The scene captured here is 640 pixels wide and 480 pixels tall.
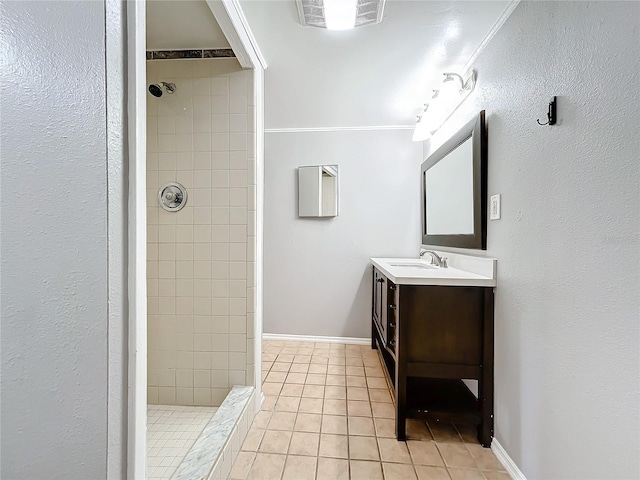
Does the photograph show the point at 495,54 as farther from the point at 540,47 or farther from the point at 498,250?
the point at 498,250

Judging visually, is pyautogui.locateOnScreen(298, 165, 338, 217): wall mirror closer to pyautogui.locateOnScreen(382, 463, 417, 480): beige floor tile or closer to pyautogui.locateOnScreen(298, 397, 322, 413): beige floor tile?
pyautogui.locateOnScreen(298, 397, 322, 413): beige floor tile

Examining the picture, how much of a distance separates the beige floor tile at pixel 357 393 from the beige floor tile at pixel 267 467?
2.25 feet

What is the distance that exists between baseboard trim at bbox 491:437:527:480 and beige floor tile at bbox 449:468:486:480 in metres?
0.13

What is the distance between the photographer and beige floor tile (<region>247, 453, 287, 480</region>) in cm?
133

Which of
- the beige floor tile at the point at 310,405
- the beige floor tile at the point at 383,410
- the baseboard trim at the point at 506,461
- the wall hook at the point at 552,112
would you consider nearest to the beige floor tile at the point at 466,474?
the baseboard trim at the point at 506,461

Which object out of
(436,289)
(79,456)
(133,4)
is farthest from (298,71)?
(79,456)

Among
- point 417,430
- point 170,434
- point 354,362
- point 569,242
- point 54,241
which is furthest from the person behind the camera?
point 354,362

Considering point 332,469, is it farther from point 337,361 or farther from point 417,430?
point 337,361

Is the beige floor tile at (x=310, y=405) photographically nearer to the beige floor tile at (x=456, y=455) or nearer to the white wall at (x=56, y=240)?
the beige floor tile at (x=456, y=455)

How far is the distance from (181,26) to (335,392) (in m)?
2.36

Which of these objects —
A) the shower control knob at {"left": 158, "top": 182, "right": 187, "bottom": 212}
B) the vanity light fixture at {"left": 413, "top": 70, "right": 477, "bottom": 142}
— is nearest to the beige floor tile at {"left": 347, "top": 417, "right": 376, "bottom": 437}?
the shower control knob at {"left": 158, "top": 182, "right": 187, "bottom": 212}

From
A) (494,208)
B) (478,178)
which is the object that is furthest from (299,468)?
(478,178)

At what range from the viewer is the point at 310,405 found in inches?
74.9

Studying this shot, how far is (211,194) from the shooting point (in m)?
1.78
